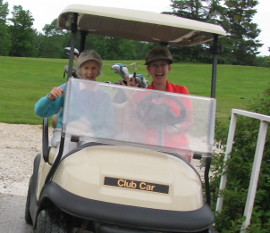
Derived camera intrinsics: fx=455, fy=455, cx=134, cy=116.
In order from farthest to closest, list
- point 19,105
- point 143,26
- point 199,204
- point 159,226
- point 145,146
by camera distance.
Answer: point 19,105 < point 143,26 < point 145,146 < point 199,204 < point 159,226

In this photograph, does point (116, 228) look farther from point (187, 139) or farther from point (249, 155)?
point (249, 155)

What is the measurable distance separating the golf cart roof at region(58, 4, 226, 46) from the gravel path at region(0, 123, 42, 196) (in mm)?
2048

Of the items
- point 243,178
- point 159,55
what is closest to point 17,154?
point 159,55

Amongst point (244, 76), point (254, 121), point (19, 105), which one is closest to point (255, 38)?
point (244, 76)

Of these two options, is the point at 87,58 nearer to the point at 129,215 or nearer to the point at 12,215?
the point at 129,215

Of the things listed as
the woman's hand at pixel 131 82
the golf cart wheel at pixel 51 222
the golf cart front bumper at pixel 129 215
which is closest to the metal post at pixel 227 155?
the woman's hand at pixel 131 82

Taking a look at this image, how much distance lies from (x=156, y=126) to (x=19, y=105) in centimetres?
1049

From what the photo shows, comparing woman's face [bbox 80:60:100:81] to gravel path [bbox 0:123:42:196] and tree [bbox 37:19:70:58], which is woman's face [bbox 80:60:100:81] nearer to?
gravel path [bbox 0:123:42:196]

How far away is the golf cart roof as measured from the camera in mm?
2621

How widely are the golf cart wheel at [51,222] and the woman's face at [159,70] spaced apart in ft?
5.07

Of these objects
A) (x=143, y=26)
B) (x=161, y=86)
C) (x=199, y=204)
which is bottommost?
(x=199, y=204)

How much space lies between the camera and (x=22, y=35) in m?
78.7

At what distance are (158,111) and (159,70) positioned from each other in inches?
38.7

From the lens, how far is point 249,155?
3768 millimetres
